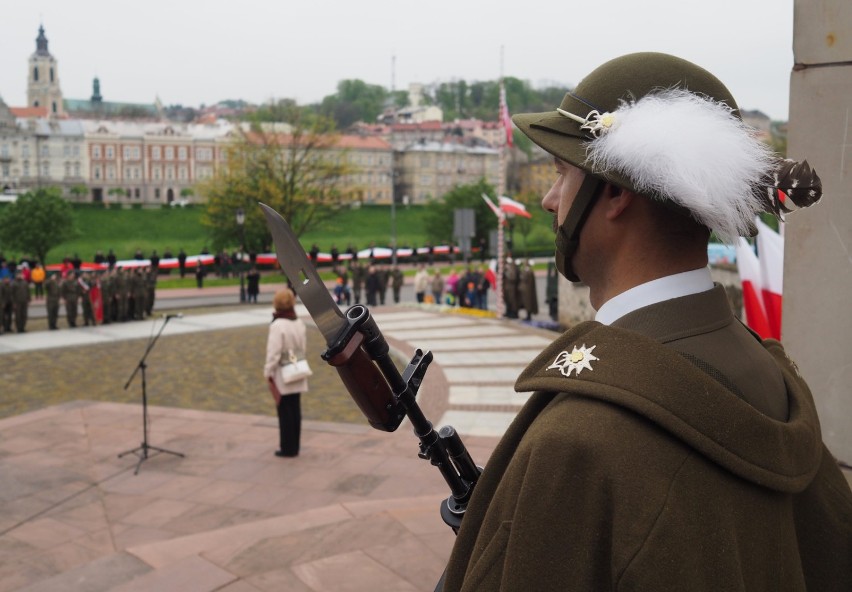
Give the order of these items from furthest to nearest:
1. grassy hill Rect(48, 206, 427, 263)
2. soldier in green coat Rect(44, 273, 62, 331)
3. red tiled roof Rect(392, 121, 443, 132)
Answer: red tiled roof Rect(392, 121, 443, 132) → grassy hill Rect(48, 206, 427, 263) → soldier in green coat Rect(44, 273, 62, 331)

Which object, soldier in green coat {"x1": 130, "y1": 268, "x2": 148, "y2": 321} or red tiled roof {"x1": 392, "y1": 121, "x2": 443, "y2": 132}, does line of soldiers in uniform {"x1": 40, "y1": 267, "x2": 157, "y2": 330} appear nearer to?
soldier in green coat {"x1": 130, "y1": 268, "x2": 148, "y2": 321}

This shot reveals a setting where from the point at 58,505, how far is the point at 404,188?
112973 millimetres

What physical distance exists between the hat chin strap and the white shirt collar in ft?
0.47

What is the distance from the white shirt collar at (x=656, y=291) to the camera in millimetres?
1513

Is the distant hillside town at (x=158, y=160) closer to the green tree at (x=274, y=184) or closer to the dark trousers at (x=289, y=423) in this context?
the green tree at (x=274, y=184)

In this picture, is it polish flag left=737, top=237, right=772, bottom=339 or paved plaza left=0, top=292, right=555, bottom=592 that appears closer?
paved plaza left=0, top=292, right=555, bottom=592

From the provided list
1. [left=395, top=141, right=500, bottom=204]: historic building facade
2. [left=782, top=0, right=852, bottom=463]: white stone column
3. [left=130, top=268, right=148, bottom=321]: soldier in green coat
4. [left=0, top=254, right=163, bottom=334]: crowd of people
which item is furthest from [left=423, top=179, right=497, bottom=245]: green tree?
[left=395, top=141, right=500, bottom=204]: historic building facade

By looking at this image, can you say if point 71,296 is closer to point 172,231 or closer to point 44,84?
point 172,231

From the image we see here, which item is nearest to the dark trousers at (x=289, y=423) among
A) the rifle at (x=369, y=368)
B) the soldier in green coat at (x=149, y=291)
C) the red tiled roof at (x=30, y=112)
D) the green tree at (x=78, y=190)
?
the rifle at (x=369, y=368)

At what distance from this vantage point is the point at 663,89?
5.25 ft

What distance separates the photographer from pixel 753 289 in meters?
6.70

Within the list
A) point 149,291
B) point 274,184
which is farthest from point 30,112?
point 149,291

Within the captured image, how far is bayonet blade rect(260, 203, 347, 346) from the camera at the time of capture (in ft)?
6.07

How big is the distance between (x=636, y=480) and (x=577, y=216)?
542 millimetres
